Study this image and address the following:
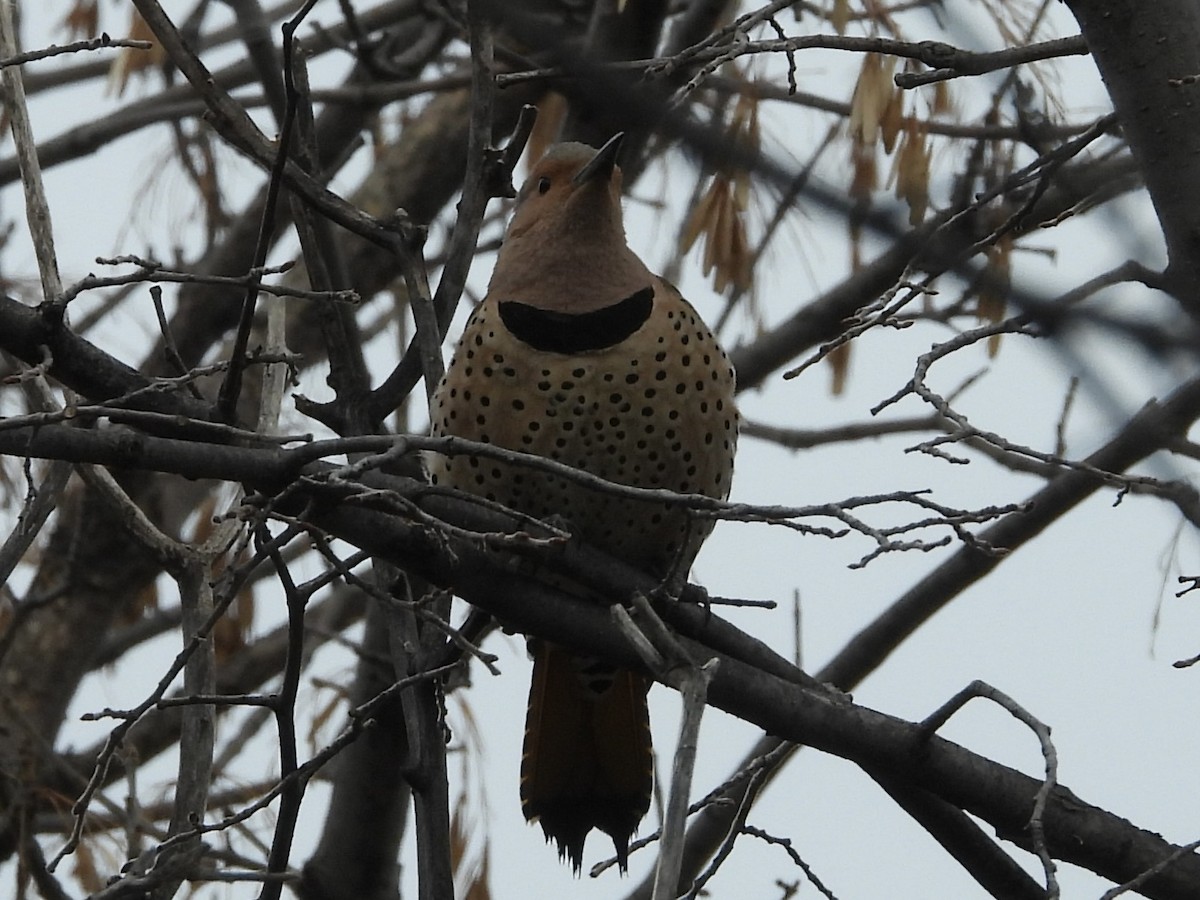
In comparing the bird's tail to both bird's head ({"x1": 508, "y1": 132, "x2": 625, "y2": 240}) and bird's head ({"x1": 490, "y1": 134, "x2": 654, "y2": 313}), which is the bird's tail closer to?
bird's head ({"x1": 490, "y1": 134, "x2": 654, "y2": 313})

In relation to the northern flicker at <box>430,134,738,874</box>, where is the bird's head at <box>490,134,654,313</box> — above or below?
above

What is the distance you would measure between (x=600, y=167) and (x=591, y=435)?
68 cm

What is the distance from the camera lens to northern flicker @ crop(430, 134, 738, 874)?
352cm

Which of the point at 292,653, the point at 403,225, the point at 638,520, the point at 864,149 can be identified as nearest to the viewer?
the point at 292,653

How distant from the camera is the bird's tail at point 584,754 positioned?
3637 millimetres

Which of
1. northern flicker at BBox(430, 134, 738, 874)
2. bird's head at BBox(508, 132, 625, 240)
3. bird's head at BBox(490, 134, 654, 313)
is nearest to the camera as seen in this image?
northern flicker at BBox(430, 134, 738, 874)

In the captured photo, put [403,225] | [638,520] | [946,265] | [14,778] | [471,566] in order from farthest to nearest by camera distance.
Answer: [14,778]
[638,520]
[403,225]
[471,566]
[946,265]

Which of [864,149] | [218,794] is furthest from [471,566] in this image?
[218,794]

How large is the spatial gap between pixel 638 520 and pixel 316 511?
1.38 m

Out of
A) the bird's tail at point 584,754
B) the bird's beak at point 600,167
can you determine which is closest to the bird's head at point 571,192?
the bird's beak at point 600,167

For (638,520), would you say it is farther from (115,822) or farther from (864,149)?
(115,822)

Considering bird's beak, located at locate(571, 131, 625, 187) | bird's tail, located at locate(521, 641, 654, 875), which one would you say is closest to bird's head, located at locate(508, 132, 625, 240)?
bird's beak, located at locate(571, 131, 625, 187)

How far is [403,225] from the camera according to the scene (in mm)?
3289

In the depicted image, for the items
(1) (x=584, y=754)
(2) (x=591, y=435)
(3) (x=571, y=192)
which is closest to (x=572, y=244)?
(3) (x=571, y=192)
